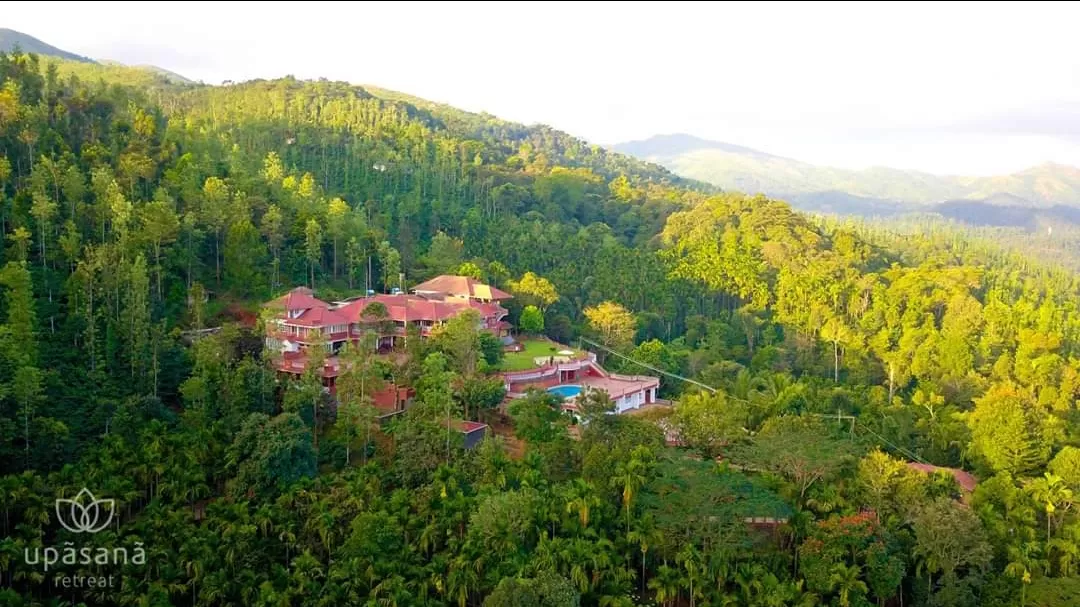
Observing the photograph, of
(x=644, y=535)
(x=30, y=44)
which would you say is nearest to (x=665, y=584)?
(x=644, y=535)

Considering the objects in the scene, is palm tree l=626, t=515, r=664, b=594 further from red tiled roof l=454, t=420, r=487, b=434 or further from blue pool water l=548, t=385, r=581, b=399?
blue pool water l=548, t=385, r=581, b=399

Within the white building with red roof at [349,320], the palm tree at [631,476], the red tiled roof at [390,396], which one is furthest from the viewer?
the white building with red roof at [349,320]

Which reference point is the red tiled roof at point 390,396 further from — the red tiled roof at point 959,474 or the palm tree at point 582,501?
the red tiled roof at point 959,474

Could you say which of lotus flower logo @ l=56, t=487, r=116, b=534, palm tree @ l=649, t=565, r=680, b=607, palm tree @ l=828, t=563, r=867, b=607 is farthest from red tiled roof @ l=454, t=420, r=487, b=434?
palm tree @ l=828, t=563, r=867, b=607

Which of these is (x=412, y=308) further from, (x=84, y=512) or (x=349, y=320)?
(x=84, y=512)

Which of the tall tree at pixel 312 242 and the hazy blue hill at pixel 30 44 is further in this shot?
the hazy blue hill at pixel 30 44

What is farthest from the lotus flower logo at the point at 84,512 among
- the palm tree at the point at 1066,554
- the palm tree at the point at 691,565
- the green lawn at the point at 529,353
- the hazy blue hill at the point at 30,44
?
the hazy blue hill at the point at 30,44

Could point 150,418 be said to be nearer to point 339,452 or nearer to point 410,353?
point 339,452

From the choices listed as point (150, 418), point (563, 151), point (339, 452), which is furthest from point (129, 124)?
point (563, 151)
